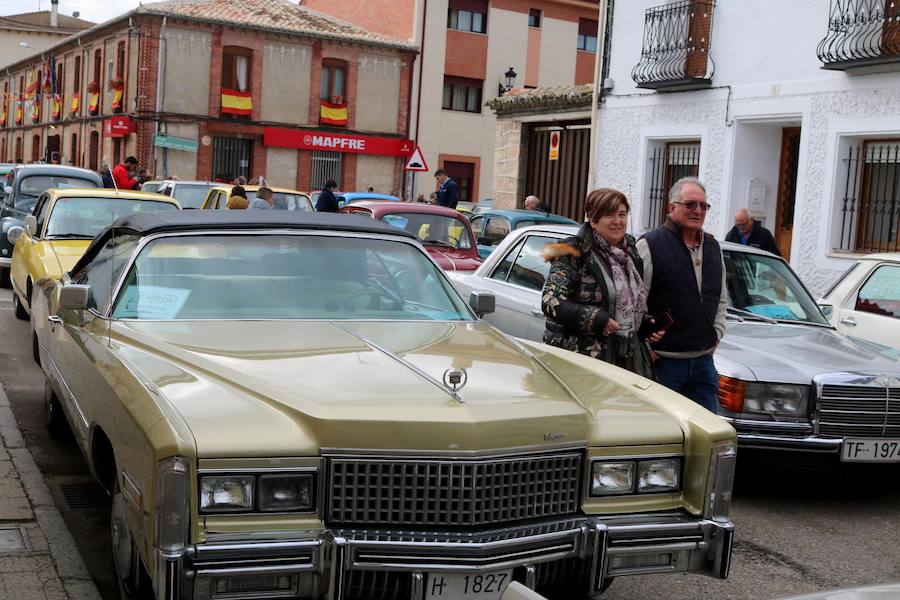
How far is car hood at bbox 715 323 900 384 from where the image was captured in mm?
6445

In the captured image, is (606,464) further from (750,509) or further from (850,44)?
(850,44)

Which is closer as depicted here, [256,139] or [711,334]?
[711,334]

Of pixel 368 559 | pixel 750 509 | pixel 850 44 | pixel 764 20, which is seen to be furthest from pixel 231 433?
pixel 764 20

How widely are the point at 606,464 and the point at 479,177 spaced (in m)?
38.4

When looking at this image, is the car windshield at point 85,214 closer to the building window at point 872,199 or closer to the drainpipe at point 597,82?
the building window at point 872,199

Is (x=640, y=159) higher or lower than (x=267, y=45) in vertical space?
lower

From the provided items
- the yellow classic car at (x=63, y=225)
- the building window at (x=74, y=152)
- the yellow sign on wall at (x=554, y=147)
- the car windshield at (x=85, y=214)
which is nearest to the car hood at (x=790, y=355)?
the yellow classic car at (x=63, y=225)

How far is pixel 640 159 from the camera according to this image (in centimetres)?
1859

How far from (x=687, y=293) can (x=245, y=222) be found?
2.33 meters

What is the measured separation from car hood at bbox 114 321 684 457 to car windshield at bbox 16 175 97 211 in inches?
470

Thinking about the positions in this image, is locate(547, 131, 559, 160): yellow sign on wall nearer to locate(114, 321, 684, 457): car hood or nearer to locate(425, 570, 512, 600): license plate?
locate(114, 321, 684, 457): car hood

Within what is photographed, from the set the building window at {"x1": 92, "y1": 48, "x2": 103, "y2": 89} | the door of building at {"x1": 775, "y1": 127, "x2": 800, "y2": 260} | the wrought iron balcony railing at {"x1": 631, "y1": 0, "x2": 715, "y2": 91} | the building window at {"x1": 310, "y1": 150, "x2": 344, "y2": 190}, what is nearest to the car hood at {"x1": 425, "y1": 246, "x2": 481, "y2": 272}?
the door of building at {"x1": 775, "y1": 127, "x2": 800, "y2": 260}

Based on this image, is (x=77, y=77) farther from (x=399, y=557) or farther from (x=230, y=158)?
(x=399, y=557)

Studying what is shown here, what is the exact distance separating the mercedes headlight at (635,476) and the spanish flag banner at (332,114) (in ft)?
121
